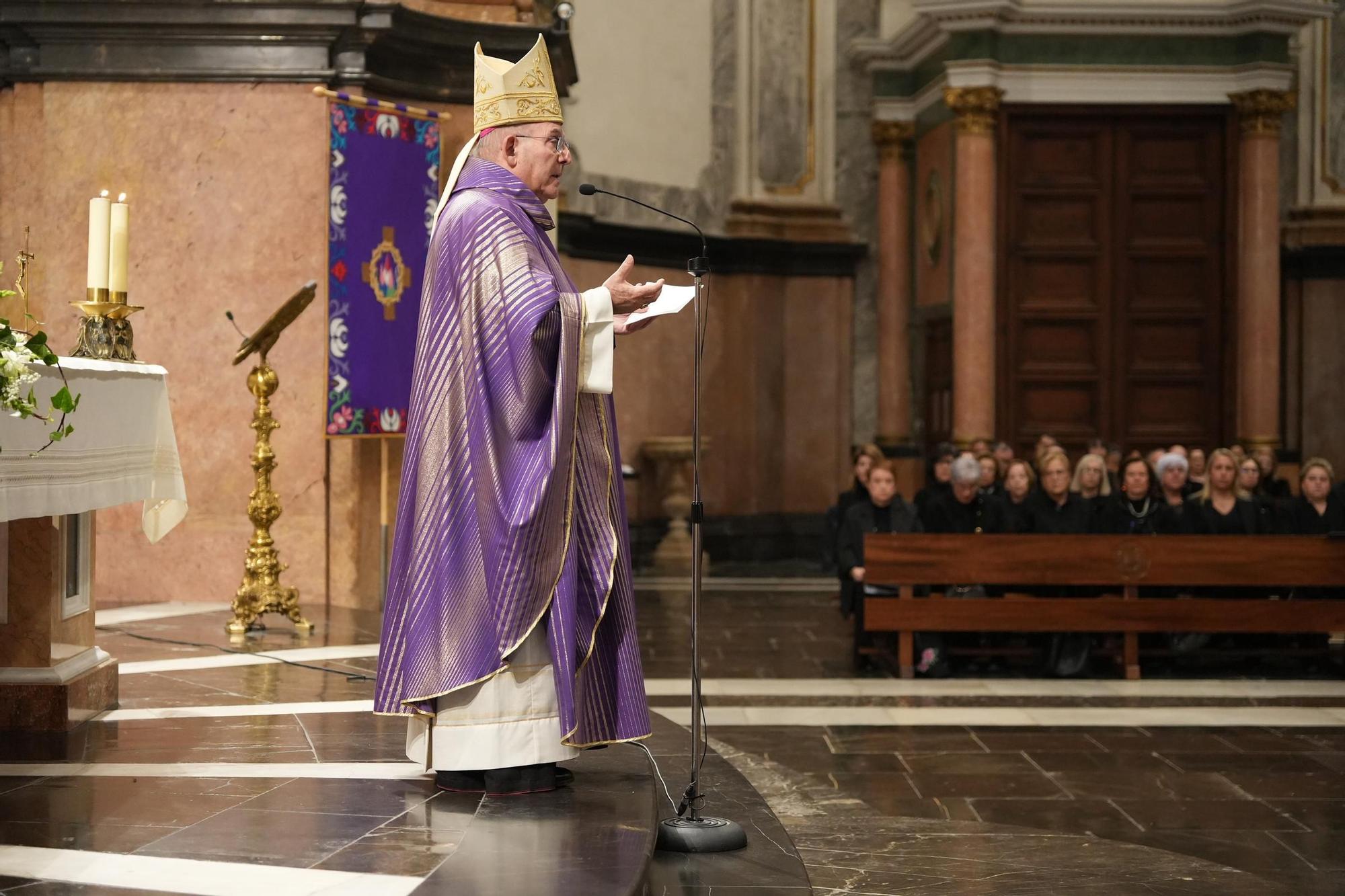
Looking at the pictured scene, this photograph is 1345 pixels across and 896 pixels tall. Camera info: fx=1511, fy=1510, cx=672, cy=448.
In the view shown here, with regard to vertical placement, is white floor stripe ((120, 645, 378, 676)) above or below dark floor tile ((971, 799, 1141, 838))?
above

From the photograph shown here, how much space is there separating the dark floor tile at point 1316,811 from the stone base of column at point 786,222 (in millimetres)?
10104

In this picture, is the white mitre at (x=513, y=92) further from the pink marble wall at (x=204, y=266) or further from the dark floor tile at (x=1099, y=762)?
the pink marble wall at (x=204, y=266)

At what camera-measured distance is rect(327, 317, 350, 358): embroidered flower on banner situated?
301 inches

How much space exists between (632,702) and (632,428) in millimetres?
10227

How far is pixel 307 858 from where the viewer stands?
328 centimetres

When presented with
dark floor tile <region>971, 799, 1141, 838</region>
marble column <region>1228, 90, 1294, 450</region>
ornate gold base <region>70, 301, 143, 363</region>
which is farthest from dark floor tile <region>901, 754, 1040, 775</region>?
marble column <region>1228, 90, 1294, 450</region>

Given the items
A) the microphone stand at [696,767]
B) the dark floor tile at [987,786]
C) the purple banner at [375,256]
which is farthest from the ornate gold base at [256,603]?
the microphone stand at [696,767]

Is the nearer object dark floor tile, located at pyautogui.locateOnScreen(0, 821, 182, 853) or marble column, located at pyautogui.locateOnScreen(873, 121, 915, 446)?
dark floor tile, located at pyautogui.locateOnScreen(0, 821, 182, 853)

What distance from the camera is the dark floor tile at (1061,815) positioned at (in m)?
5.12

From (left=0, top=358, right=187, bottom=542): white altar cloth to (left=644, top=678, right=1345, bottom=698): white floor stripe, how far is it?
307cm

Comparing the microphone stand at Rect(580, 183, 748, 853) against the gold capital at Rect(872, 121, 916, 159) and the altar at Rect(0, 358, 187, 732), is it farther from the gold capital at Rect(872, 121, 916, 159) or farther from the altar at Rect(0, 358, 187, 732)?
the gold capital at Rect(872, 121, 916, 159)

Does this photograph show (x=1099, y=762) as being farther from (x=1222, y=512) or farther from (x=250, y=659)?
(x=250, y=659)

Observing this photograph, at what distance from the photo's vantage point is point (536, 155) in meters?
3.89

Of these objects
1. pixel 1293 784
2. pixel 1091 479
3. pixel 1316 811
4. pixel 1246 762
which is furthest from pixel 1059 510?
pixel 1316 811
